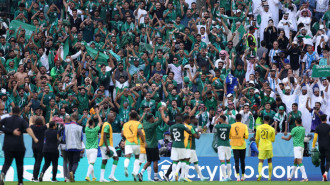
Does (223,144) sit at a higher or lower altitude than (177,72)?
lower

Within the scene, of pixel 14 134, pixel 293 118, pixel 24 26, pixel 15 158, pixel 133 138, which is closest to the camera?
pixel 14 134

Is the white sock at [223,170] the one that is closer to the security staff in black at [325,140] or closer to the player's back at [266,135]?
the player's back at [266,135]

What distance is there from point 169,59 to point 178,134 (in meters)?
9.23

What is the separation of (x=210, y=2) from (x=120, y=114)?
8.99 meters

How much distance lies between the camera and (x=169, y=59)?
103ft

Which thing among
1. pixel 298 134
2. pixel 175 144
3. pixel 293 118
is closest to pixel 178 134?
pixel 175 144

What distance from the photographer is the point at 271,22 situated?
33.0 metres

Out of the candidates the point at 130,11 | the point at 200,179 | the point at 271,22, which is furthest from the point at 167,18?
the point at 200,179

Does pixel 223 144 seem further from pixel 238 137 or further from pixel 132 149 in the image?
pixel 132 149

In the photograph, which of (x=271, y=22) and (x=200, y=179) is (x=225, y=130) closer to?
(x=200, y=179)

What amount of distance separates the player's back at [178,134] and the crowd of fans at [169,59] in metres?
3.96

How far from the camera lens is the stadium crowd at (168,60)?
28609mm

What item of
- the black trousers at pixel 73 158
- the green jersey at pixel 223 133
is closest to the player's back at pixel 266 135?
the green jersey at pixel 223 133

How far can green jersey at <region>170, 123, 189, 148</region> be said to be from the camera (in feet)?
73.9
